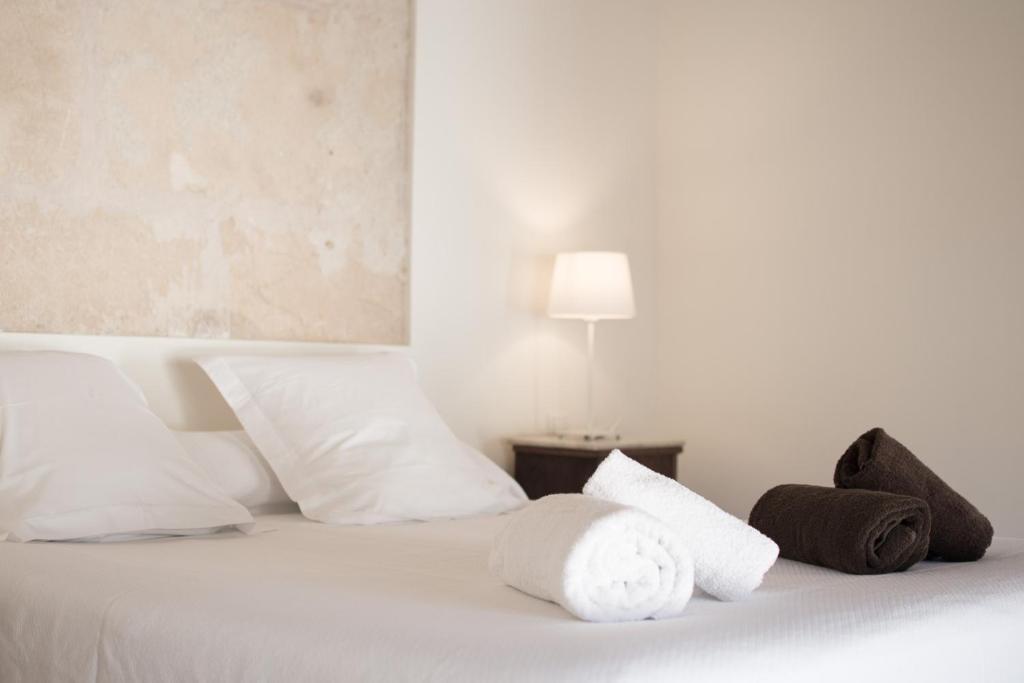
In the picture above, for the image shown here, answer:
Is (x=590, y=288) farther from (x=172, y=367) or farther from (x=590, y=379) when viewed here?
(x=172, y=367)

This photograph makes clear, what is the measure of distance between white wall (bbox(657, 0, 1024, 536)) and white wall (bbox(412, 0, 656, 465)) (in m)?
0.19

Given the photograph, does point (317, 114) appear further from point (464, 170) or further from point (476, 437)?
point (476, 437)

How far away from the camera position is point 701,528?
1750 mm

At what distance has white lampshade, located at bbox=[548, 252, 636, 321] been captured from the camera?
391cm

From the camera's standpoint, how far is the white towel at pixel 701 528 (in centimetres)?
170

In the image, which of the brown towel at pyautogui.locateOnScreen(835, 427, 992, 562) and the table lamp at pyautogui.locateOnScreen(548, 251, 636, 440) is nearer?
the brown towel at pyautogui.locateOnScreen(835, 427, 992, 562)

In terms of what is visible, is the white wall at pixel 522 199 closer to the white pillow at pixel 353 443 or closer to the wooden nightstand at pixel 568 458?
the wooden nightstand at pixel 568 458

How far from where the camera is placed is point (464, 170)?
389 centimetres

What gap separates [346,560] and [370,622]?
0.55m

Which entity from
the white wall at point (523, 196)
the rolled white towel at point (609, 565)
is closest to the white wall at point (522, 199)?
the white wall at point (523, 196)

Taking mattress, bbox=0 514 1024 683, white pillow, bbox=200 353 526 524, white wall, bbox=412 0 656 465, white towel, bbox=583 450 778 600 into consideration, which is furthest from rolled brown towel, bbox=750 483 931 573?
white wall, bbox=412 0 656 465

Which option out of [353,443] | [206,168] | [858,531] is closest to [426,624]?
[858,531]

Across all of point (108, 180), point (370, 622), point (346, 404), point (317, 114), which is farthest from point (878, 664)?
point (317, 114)

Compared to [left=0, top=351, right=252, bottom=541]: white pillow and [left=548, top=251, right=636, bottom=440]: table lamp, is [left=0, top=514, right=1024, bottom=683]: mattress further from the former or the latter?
[left=548, top=251, right=636, bottom=440]: table lamp
